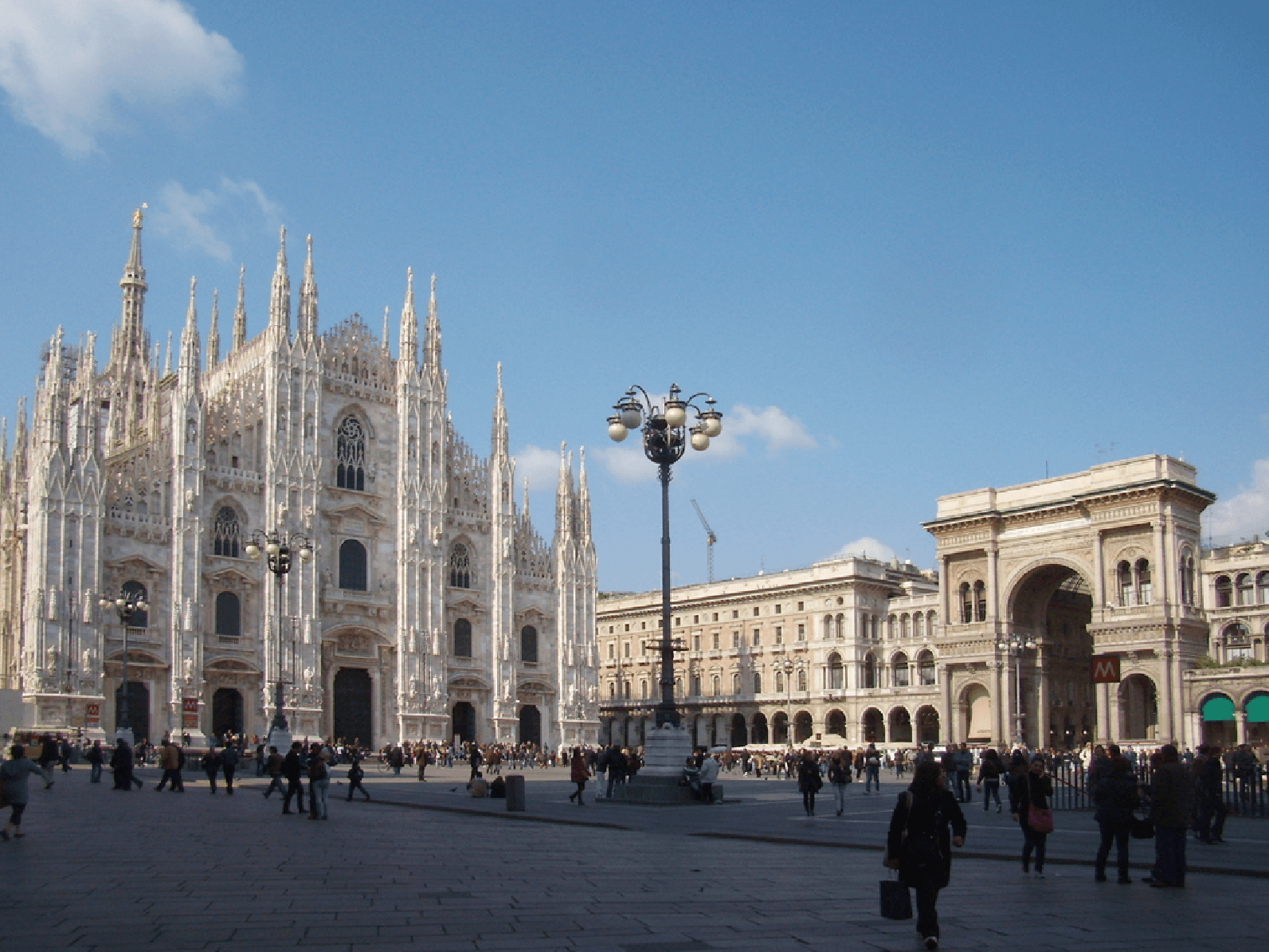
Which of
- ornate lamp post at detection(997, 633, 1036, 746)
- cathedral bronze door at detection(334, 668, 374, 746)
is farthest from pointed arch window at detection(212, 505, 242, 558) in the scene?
ornate lamp post at detection(997, 633, 1036, 746)

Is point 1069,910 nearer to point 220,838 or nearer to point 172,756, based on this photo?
point 220,838

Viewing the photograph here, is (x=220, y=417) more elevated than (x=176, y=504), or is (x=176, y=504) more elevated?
(x=220, y=417)

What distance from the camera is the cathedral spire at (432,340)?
2296 inches

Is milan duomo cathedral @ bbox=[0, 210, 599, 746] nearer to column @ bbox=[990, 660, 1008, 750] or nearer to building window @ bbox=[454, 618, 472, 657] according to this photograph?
building window @ bbox=[454, 618, 472, 657]

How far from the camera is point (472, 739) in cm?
5694

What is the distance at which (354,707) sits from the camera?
176 ft

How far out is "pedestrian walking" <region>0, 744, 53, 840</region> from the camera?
15.0 m

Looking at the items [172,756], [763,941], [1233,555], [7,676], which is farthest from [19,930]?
[1233,555]

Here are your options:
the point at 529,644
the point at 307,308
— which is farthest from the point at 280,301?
the point at 529,644

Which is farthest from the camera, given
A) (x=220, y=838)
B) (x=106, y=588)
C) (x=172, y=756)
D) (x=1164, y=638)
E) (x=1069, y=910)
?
(x=1164, y=638)

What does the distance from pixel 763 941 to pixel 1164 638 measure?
169 ft

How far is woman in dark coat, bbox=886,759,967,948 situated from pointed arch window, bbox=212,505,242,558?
4503cm

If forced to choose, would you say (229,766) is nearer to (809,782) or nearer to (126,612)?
(809,782)

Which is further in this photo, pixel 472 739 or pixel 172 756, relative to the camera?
pixel 472 739
